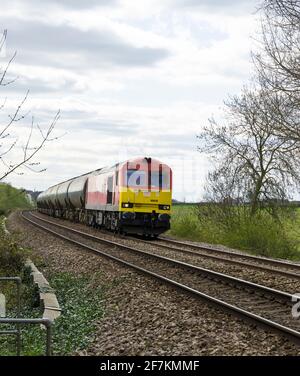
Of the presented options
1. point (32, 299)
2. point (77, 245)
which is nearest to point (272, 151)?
point (77, 245)

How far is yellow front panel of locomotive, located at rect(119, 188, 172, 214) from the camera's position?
80.6ft

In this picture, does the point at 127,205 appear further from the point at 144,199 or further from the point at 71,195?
the point at 71,195

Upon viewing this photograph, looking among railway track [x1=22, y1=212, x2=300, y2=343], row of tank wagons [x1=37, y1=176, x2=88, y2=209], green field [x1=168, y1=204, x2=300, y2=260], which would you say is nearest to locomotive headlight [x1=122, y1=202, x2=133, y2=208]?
green field [x1=168, y1=204, x2=300, y2=260]

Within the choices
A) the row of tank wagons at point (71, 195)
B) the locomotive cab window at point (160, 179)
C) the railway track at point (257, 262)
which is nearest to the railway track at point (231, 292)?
the railway track at point (257, 262)

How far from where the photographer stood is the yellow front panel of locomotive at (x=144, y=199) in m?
24.6

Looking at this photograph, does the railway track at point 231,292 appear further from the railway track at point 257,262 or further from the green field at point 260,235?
the green field at point 260,235

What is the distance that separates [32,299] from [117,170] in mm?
14253

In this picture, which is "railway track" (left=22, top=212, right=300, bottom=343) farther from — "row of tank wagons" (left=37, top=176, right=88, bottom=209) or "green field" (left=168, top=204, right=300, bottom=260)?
"row of tank wagons" (left=37, top=176, right=88, bottom=209)

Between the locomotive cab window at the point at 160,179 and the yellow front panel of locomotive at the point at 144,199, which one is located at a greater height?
the locomotive cab window at the point at 160,179

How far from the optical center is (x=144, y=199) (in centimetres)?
2494

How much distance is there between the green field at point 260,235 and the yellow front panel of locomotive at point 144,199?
2.73 m

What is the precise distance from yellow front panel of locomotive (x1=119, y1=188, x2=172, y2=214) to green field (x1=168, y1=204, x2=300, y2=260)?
2.73 metres

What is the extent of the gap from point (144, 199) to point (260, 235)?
182 inches
